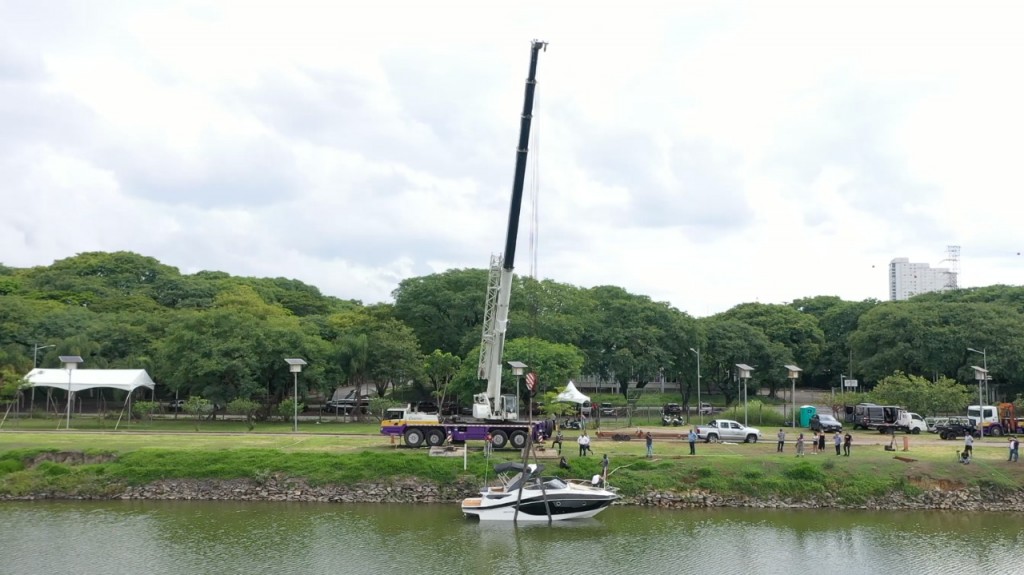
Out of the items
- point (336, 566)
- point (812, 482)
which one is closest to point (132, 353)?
point (336, 566)

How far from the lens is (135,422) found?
5488cm

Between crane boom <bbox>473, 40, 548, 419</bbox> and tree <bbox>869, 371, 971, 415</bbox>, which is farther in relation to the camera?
tree <bbox>869, 371, 971, 415</bbox>

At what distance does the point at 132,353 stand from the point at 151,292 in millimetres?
38748

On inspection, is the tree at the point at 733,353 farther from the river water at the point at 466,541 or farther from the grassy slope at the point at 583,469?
the river water at the point at 466,541

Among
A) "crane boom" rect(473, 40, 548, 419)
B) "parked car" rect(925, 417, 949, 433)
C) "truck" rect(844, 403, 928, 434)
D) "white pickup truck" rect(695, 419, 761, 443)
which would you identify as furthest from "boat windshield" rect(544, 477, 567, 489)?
"parked car" rect(925, 417, 949, 433)

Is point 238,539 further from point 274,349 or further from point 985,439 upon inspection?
point 985,439

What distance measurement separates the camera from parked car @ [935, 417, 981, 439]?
46406mm

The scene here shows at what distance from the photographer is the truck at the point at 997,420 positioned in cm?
4991

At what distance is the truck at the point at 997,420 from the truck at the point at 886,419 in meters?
3.14

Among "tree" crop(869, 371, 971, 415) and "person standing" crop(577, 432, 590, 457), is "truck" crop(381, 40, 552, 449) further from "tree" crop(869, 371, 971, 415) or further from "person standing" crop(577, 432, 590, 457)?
"tree" crop(869, 371, 971, 415)

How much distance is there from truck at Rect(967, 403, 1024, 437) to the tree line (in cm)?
1179

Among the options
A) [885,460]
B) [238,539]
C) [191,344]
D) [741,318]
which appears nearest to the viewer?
[238,539]

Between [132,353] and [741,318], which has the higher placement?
[741,318]

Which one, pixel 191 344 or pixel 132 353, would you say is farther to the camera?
pixel 132 353
